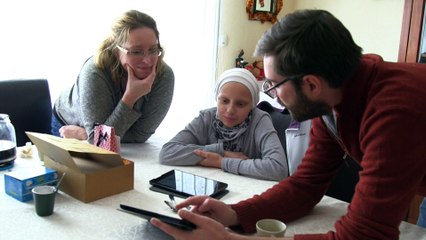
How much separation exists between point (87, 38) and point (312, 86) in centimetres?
199

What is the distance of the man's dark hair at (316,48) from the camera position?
91 centimetres

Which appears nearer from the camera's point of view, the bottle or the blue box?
the blue box

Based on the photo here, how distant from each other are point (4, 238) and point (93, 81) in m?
0.92

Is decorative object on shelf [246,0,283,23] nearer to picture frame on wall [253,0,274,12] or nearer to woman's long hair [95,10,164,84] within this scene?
picture frame on wall [253,0,274,12]

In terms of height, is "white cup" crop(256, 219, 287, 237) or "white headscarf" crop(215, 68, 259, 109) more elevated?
"white headscarf" crop(215, 68, 259, 109)

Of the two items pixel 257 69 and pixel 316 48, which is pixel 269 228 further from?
pixel 257 69

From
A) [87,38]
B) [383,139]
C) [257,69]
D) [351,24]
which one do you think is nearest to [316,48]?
[383,139]

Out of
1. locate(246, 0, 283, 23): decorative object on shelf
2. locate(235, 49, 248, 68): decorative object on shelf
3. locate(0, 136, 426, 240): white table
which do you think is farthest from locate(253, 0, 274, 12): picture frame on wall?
locate(0, 136, 426, 240): white table

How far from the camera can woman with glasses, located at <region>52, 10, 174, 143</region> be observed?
5.70 ft

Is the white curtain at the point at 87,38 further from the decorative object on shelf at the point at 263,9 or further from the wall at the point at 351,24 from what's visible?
the decorative object on shelf at the point at 263,9

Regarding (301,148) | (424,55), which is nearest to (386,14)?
(424,55)

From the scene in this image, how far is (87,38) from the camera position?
258 centimetres

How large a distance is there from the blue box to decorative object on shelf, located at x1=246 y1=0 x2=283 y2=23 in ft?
8.71

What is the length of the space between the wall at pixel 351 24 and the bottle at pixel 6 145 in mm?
2182
